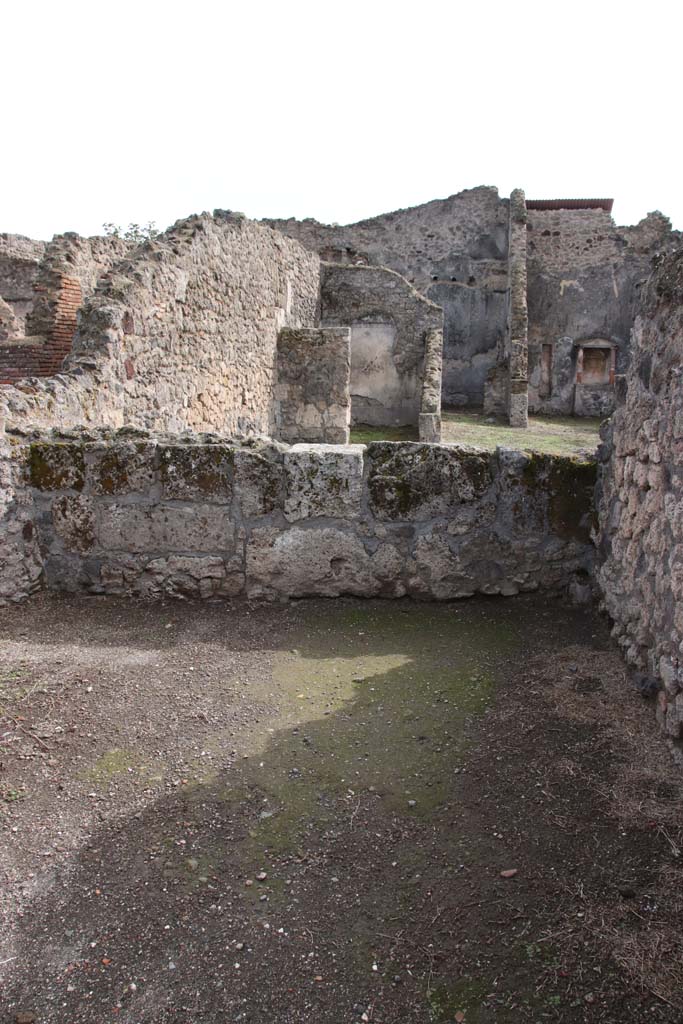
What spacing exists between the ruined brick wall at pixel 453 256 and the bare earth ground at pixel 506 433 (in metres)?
1.77

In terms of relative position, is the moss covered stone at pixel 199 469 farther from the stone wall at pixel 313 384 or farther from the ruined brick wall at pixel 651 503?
the stone wall at pixel 313 384

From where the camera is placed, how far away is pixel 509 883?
1801 mm

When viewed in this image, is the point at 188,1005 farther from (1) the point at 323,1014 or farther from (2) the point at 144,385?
(2) the point at 144,385

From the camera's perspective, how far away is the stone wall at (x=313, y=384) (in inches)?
412

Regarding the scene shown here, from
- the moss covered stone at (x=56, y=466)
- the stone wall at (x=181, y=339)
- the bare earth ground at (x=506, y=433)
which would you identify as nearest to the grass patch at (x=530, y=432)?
the bare earth ground at (x=506, y=433)

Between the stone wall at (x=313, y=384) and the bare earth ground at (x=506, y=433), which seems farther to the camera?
the bare earth ground at (x=506, y=433)

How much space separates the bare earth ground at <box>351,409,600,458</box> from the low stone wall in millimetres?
6395

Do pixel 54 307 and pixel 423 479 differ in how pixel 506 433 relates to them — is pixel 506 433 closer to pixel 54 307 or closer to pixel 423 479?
pixel 54 307

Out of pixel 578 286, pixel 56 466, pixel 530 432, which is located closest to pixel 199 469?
pixel 56 466

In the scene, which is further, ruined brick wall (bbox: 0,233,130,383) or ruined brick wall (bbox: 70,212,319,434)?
ruined brick wall (bbox: 0,233,130,383)

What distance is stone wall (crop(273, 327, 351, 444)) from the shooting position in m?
10.5

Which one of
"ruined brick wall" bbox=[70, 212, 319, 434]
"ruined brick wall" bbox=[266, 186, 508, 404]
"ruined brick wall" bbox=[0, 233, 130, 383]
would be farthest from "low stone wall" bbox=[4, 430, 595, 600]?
"ruined brick wall" bbox=[266, 186, 508, 404]

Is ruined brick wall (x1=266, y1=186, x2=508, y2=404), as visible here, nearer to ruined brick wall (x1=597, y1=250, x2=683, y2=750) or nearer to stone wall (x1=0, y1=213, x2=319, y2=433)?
stone wall (x1=0, y1=213, x2=319, y2=433)

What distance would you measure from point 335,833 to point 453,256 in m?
20.6
